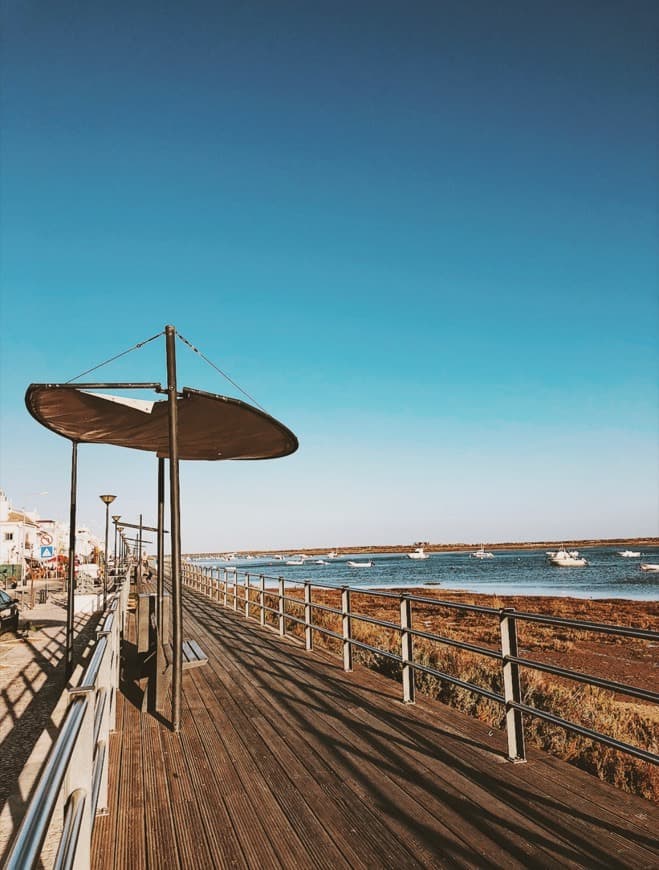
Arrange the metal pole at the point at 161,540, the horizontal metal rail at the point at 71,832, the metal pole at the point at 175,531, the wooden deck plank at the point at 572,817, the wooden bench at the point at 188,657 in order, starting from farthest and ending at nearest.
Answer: the metal pole at the point at 161,540 → the wooden bench at the point at 188,657 → the metal pole at the point at 175,531 → the wooden deck plank at the point at 572,817 → the horizontal metal rail at the point at 71,832

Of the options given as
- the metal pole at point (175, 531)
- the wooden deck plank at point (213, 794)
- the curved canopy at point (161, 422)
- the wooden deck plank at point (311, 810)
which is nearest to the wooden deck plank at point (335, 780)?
the wooden deck plank at point (311, 810)

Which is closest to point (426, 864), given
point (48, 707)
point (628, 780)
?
point (628, 780)

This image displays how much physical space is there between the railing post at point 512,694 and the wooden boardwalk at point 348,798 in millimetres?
110

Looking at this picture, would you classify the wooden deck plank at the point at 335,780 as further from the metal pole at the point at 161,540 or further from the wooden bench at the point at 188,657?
the metal pole at the point at 161,540

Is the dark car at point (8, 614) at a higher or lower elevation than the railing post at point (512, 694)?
lower

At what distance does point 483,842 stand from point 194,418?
4.15 meters

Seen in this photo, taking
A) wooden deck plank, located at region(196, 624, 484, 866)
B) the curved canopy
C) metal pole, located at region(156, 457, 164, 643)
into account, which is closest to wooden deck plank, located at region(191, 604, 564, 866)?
wooden deck plank, located at region(196, 624, 484, 866)

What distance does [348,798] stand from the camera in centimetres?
341

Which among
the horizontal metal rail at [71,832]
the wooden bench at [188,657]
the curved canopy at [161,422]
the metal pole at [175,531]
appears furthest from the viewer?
the wooden bench at [188,657]

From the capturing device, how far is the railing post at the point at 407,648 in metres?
5.28

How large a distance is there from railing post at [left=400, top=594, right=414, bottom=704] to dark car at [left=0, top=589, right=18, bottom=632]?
11.9 metres

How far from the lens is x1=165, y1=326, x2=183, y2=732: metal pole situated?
4730 mm

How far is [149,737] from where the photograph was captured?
4.62 metres

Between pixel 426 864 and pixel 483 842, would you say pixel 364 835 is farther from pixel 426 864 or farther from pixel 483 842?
pixel 483 842
